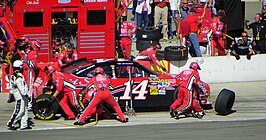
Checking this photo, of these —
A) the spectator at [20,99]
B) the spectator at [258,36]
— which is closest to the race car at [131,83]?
the spectator at [20,99]

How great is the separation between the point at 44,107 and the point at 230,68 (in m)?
6.82

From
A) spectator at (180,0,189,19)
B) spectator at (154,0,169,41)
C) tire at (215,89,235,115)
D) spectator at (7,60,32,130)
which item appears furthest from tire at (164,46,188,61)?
spectator at (7,60,32,130)

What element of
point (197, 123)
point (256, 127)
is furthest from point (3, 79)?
point (256, 127)

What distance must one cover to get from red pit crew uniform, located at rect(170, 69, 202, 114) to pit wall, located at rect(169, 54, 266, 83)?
425 cm

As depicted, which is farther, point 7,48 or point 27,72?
point 7,48

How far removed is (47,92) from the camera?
1755 cm

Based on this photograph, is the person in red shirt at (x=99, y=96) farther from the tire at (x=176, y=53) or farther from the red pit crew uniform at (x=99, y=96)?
the tire at (x=176, y=53)

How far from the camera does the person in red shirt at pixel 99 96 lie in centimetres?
1652

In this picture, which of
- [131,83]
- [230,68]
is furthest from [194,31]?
[131,83]

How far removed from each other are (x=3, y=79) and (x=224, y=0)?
8656mm

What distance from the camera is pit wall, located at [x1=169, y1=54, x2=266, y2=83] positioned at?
2195 cm

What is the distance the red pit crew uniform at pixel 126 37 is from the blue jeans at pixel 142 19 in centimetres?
255

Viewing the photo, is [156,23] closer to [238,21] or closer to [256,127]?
[238,21]

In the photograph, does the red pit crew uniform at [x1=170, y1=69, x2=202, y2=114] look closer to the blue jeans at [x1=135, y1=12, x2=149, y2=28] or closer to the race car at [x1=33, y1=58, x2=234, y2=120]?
the race car at [x1=33, y1=58, x2=234, y2=120]
